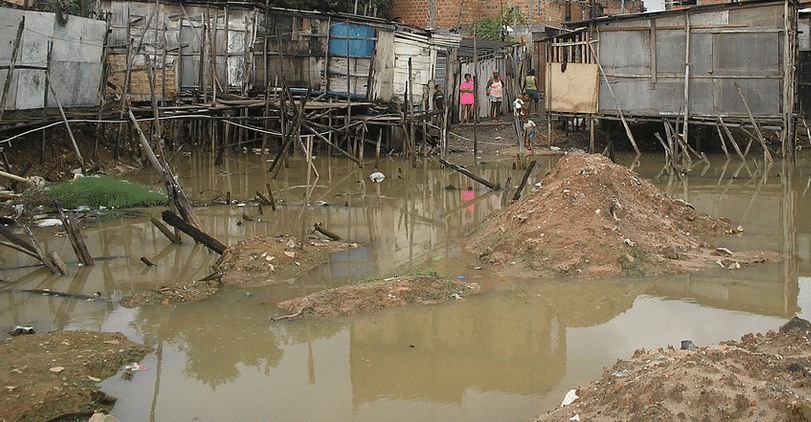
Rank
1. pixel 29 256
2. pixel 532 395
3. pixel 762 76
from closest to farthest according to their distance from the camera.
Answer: pixel 532 395 → pixel 29 256 → pixel 762 76

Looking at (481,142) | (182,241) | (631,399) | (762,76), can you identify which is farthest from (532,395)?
(481,142)

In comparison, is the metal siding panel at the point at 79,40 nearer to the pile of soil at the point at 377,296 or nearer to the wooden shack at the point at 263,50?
the wooden shack at the point at 263,50

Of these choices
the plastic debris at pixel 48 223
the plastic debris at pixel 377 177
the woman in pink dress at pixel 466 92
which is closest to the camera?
the plastic debris at pixel 48 223

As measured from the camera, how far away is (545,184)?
35.3 ft

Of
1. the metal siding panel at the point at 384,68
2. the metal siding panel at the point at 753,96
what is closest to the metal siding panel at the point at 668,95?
the metal siding panel at the point at 753,96

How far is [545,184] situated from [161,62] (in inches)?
473

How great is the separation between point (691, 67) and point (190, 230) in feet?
39.3

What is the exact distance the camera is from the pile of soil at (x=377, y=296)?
7824 mm

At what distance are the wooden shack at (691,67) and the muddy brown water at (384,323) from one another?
17.5 ft

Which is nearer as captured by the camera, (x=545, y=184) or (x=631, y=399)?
(x=631, y=399)

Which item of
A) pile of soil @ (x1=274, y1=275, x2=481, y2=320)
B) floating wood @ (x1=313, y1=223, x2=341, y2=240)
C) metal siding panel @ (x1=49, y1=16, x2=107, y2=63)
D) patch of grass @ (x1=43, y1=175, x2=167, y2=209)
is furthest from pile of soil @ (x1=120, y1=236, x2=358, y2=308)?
metal siding panel @ (x1=49, y1=16, x2=107, y2=63)

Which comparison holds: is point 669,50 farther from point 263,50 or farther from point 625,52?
point 263,50

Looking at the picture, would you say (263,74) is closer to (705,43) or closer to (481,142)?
(481,142)

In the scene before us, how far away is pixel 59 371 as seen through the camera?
247 inches
